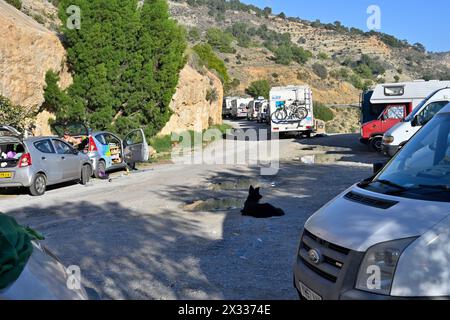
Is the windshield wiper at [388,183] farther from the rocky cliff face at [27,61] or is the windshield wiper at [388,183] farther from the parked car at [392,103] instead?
the parked car at [392,103]

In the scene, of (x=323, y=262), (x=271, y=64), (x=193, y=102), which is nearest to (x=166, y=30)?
(x=193, y=102)

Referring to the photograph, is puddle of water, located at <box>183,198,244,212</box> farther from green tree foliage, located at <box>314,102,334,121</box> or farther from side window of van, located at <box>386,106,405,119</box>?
green tree foliage, located at <box>314,102,334,121</box>

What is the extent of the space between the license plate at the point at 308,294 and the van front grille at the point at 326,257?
0.15m

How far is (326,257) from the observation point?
12.3 feet

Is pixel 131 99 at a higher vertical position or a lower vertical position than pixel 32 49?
lower

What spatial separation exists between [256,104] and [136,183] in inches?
1411

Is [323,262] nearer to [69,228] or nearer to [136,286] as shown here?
[136,286]

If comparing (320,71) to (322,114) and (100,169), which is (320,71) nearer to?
(322,114)

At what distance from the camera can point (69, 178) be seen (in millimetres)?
14180

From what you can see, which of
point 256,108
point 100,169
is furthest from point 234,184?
point 256,108

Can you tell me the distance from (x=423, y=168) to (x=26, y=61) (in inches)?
744

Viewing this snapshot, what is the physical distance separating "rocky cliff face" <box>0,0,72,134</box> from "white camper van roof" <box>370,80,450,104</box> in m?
13.4

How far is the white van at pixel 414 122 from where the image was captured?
16.3 metres

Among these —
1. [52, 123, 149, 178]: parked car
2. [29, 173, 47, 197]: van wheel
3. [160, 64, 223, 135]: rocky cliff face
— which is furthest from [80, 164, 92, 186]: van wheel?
[160, 64, 223, 135]: rocky cliff face
